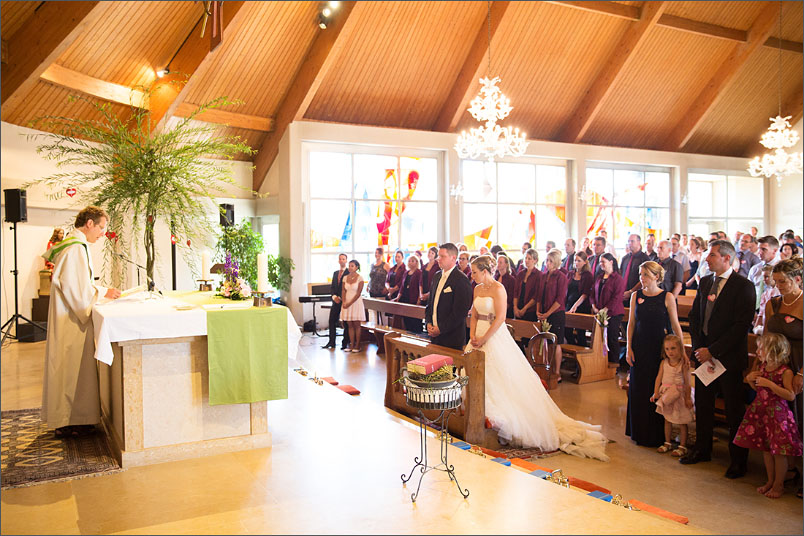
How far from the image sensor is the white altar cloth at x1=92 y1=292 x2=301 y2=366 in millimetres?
3615

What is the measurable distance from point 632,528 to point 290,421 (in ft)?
8.64

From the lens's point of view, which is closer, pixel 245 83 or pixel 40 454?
pixel 40 454

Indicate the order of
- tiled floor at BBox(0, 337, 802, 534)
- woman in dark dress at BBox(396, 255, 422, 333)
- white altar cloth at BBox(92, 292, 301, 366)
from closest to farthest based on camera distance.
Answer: tiled floor at BBox(0, 337, 802, 534), white altar cloth at BBox(92, 292, 301, 366), woman in dark dress at BBox(396, 255, 422, 333)

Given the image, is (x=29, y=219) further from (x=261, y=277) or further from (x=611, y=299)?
(x=611, y=299)

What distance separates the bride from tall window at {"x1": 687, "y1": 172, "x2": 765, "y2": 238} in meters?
13.6

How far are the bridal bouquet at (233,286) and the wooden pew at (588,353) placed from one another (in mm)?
4029

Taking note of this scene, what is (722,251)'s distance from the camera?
491cm

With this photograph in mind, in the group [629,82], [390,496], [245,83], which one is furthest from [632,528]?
[629,82]

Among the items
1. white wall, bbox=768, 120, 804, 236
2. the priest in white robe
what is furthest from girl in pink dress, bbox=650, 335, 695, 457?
white wall, bbox=768, 120, 804, 236

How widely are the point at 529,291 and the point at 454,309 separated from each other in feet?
9.43

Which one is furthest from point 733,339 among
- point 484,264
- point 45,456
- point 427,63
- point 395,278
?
point 427,63

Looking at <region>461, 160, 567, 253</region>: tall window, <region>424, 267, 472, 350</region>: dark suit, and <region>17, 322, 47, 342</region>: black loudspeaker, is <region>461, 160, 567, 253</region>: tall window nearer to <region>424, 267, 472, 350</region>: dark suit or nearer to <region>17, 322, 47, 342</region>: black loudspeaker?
<region>17, 322, 47, 342</region>: black loudspeaker

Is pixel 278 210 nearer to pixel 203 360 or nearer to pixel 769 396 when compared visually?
pixel 203 360

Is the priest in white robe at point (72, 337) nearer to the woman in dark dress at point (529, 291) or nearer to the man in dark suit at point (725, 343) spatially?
the man in dark suit at point (725, 343)
